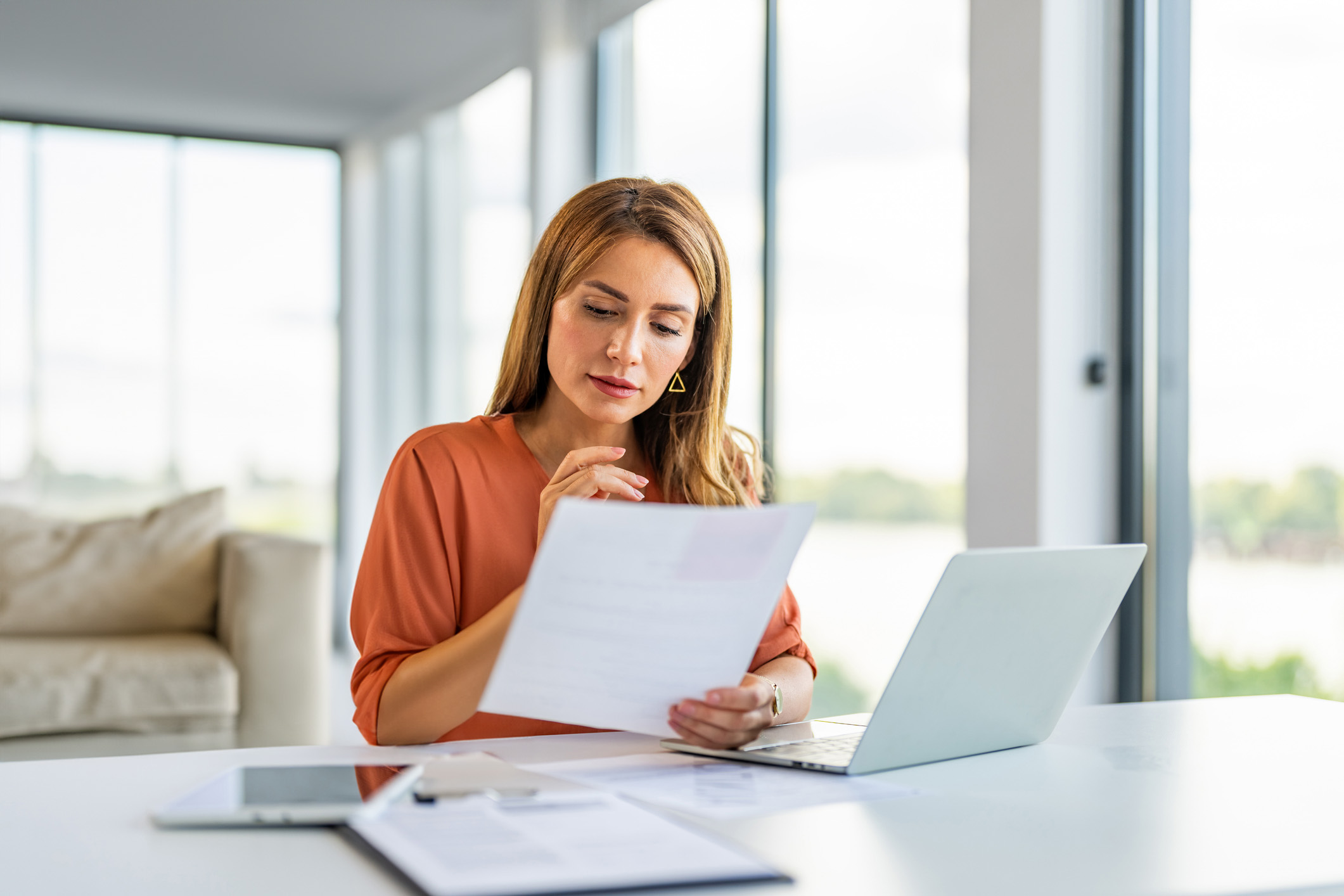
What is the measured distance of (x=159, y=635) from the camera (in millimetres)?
3400

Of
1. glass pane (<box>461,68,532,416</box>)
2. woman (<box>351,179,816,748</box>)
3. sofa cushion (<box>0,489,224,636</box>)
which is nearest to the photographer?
woman (<box>351,179,816,748</box>)

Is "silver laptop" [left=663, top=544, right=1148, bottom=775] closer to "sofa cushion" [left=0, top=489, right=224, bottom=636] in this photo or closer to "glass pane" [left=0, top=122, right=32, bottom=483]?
"sofa cushion" [left=0, top=489, right=224, bottom=636]

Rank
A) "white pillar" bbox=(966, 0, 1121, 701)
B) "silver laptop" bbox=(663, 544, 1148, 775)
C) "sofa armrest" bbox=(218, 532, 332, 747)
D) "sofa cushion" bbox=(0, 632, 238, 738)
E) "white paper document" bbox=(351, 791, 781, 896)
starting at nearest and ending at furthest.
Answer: "white paper document" bbox=(351, 791, 781, 896) < "silver laptop" bbox=(663, 544, 1148, 775) < "white pillar" bbox=(966, 0, 1121, 701) < "sofa cushion" bbox=(0, 632, 238, 738) < "sofa armrest" bbox=(218, 532, 332, 747)

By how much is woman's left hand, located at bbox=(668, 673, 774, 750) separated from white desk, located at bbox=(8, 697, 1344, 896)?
77 mm

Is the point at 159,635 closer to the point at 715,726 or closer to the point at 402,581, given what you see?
the point at 402,581

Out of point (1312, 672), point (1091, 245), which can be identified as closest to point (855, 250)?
point (1091, 245)

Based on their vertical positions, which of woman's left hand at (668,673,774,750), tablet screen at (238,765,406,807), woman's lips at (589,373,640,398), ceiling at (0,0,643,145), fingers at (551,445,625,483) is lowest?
tablet screen at (238,765,406,807)

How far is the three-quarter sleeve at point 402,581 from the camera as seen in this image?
1208mm

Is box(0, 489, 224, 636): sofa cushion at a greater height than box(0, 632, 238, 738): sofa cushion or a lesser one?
greater

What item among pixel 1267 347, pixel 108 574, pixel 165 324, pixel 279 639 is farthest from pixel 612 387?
pixel 165 324

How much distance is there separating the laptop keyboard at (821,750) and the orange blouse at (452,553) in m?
0.22

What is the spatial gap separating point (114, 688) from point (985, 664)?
2.66m

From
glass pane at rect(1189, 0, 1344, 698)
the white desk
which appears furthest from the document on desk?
glass pane at rect(1189, 0, 1344, 698)

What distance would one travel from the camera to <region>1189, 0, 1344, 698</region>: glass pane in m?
1.94
